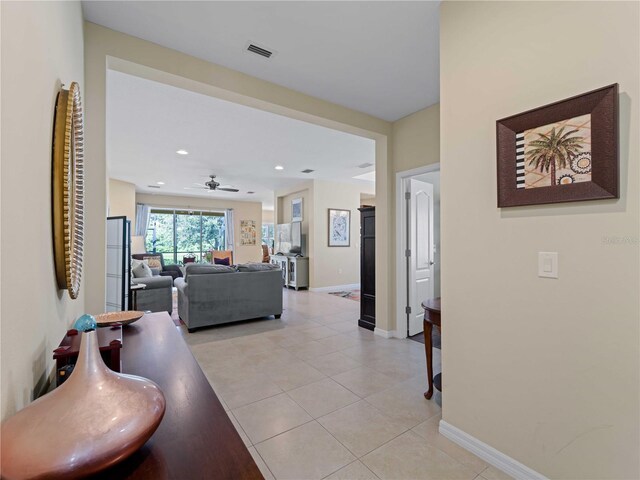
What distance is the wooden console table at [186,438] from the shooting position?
0.71 m

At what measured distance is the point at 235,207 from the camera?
10422 millimetres

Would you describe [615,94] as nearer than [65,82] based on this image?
Yes

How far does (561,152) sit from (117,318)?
2651 millimetres

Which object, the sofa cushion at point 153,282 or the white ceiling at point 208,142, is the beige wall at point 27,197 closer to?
the white ceiling at point 208,142

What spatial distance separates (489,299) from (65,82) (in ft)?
7.95

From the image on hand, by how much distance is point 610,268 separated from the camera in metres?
1.29

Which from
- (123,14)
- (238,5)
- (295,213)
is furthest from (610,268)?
(295,213)

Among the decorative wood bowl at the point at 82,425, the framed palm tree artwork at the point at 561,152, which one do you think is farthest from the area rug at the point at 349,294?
the decorative wood bowl at the point at 82,425

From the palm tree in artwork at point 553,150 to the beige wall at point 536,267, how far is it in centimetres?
16

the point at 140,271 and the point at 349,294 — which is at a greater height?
the point at 140,271

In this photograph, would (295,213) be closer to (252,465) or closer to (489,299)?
(489,299)

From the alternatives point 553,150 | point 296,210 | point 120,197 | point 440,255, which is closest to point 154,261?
point 120,197

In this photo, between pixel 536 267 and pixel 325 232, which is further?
pixel 325 232

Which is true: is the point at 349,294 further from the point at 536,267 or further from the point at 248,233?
the point at 536,267
